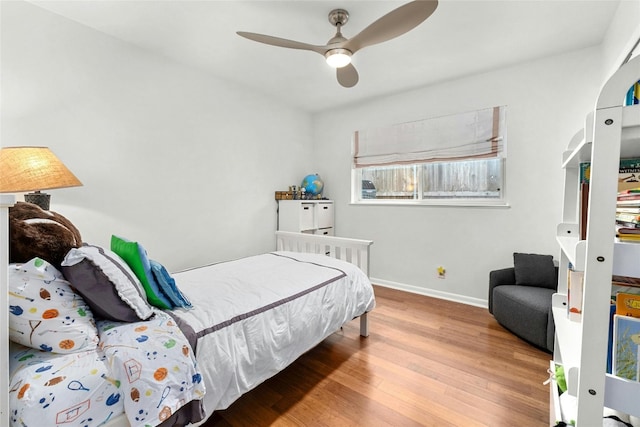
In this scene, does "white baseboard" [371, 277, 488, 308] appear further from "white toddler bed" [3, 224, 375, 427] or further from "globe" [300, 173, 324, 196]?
"globe" [300, 173, 324, 196]

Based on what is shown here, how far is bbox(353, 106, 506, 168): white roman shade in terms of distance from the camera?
116 inches

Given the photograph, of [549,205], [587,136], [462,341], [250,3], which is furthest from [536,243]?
[250,3]

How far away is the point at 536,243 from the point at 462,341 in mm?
1320

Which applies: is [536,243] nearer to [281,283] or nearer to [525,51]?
[525,51]

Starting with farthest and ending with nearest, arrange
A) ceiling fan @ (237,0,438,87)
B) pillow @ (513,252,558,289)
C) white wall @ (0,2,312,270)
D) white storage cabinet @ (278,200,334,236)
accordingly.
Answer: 1. white storage cabinet @ (278,200,334,236)
2. pillow @ (513,252,558,289)
3. white wall @ (0,2,312,270)
4. ceiling fan @ (237,0,438,87)

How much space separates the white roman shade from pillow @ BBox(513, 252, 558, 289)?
1.11 meters

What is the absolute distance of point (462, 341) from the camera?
2.28 m

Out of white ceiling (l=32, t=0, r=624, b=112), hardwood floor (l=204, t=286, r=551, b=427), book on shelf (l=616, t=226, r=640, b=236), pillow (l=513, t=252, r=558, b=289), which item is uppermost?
white ceiling (l=32, t=0, r=624, b=112)

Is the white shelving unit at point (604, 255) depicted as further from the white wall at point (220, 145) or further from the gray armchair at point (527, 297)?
the white wall at point (220, 145)

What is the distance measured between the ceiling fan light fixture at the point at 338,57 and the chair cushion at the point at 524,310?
2.35 m

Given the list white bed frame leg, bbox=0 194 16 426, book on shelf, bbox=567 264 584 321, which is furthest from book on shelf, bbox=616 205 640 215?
white bed frame leg, bbox=0 194 16 426

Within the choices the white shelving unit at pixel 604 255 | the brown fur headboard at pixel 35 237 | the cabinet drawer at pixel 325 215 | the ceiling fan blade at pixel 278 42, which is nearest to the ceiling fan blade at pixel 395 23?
the ceiling fan blade at pixel 278 42

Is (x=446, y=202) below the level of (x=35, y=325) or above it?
above

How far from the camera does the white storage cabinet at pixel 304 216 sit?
3670mm
